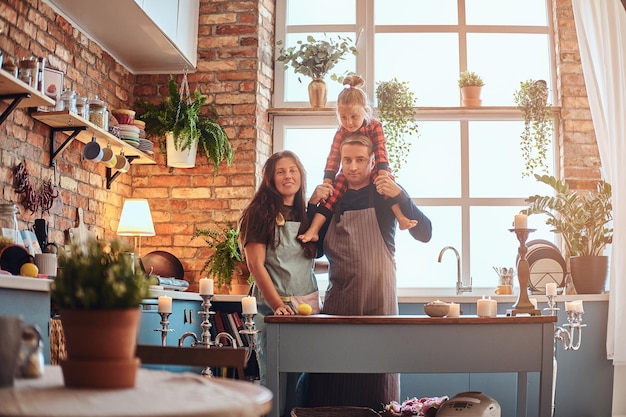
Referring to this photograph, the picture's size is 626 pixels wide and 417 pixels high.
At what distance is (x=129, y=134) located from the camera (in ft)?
15.9

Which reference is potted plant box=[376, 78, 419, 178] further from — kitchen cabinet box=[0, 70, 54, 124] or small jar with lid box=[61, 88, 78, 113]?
kitchen cabinet box=[0, 70, 54, 124]

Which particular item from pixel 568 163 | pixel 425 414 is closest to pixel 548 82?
pixel 568 163

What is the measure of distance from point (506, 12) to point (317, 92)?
1551mm

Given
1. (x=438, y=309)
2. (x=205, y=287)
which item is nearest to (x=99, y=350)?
(x=438, y=309)

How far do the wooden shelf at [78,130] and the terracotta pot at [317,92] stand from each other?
129 cm

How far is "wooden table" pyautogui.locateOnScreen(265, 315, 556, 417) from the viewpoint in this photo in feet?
9.63

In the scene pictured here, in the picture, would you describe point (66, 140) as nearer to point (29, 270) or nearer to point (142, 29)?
point (142, 29)

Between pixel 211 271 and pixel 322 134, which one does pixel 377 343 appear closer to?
pixel 211 271

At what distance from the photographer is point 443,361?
2947 mm

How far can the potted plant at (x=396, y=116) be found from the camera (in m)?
5.52

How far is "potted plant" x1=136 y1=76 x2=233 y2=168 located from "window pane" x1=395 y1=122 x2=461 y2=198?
4.19 feet

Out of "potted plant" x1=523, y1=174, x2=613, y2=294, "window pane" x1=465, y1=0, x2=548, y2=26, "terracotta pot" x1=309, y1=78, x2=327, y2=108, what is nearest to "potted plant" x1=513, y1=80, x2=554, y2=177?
"potted plant" x1=523, y1=174, x2=613, y2=294

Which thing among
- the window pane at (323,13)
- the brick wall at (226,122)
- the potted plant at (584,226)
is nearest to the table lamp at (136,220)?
the brick wall at (226,122)

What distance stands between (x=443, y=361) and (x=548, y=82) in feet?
11.0
